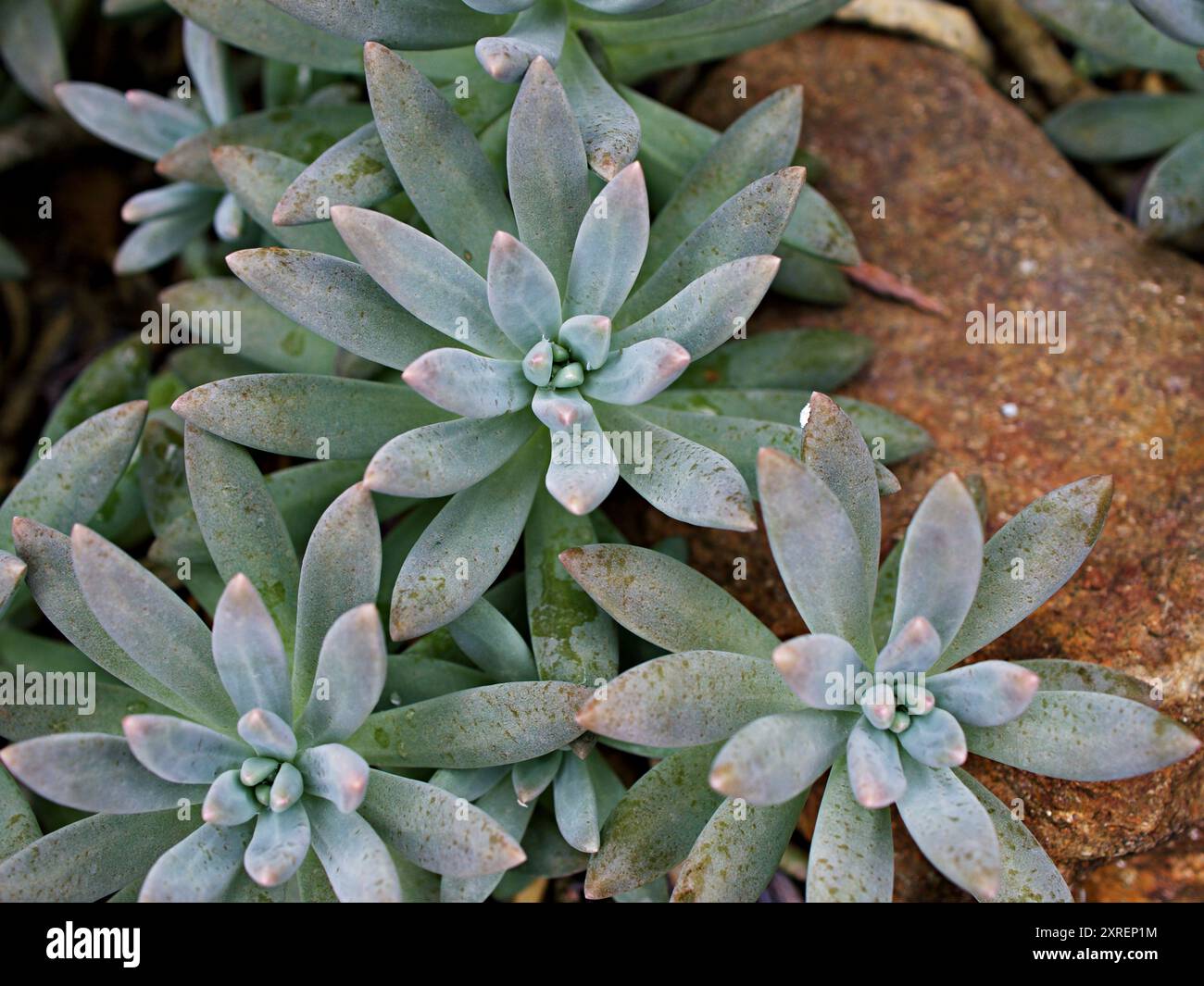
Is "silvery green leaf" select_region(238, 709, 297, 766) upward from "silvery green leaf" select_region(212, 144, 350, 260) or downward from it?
downward

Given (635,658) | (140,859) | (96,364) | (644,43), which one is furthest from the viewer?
(96,364)

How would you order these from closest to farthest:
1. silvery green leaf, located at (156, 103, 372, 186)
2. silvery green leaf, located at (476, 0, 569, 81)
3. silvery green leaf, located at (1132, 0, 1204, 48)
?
silvery green leaf, located at (476, 0, 569, 81) → silvery green leaf, located at (1132, 0, 1204, 48) → silvery green leaf, located at (156, 103, 372, 186)

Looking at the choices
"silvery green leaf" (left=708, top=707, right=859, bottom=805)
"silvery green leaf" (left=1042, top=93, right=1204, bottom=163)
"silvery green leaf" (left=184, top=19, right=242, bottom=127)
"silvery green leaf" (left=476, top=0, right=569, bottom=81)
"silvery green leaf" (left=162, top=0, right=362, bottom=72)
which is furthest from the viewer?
"silvery green leaf" (left=1042, top=93, right=1204, bottom=163)

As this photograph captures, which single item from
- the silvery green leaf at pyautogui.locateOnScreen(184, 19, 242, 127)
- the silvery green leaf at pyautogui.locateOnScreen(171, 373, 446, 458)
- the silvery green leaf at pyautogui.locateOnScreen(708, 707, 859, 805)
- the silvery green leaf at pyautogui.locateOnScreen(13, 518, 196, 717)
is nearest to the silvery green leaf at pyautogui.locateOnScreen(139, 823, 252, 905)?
the silvery green leaf at pyautogui.locateOnScreen(13, 518, 196, 717)

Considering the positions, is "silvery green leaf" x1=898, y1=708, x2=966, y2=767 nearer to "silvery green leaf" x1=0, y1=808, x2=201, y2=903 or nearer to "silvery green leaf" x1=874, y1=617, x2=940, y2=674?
"silvery green leaf" x1=874, y1=617, x2=940, y2=674
